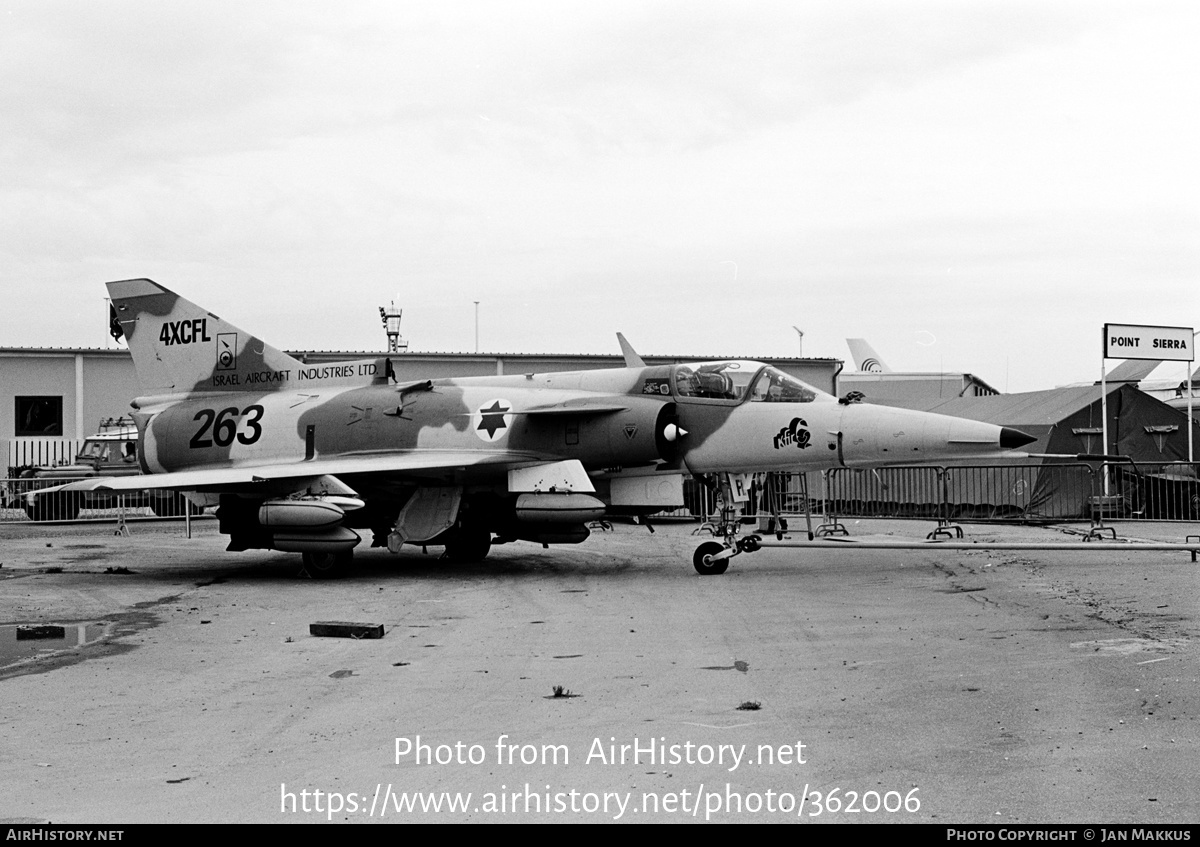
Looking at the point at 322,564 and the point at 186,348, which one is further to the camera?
the point at 186,348

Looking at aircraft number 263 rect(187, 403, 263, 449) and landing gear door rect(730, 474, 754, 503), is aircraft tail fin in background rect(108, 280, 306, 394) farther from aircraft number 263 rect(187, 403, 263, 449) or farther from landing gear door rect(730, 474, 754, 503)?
landing gear door rect(730, 474, 754, 503)

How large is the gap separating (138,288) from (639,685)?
1358 cm

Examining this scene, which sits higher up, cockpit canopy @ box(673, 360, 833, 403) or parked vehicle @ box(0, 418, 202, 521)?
cockpit canopy @ box(673, 360, 833, 403)

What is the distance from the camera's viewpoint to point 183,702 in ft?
24.2

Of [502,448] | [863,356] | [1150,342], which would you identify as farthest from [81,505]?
[863,356]

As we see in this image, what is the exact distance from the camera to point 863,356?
75750mm

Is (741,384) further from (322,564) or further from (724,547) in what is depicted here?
(322,564)

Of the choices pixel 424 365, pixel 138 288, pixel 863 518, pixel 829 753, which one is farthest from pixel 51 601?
pixel 424 365

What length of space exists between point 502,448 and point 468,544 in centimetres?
251

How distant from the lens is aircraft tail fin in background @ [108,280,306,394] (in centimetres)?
1811

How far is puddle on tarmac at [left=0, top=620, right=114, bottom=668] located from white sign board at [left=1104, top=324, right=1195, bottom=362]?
20.9 meters

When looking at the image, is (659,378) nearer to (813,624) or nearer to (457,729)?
(813,624)

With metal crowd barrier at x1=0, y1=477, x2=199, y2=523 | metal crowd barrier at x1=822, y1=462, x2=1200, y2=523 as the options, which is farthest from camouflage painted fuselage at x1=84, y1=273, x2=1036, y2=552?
metal crowd barrier at x1=0, y1=477, x2=199, y2=523

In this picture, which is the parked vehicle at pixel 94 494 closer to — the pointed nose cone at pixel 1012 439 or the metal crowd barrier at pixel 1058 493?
the metal crowd barrier at pixel 1058 493
